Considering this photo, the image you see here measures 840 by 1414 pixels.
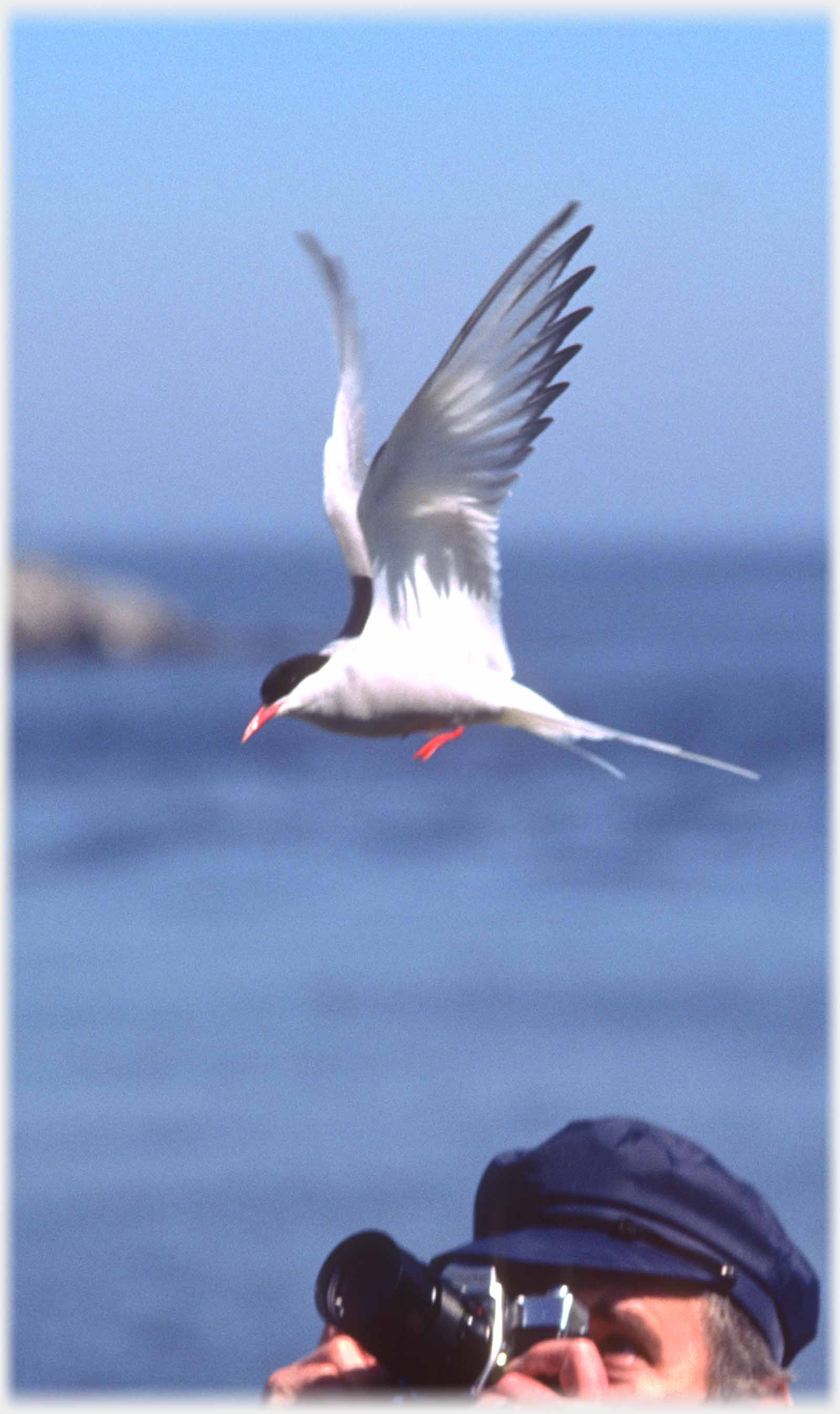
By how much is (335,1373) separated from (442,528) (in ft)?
2.35

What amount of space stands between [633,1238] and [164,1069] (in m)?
15.4

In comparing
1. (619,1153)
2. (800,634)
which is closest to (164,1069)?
(619,1153)

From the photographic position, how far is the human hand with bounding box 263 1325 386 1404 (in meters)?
1.72

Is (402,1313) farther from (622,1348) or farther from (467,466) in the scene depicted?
(467,466)

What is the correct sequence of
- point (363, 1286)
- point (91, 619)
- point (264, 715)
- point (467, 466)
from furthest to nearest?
point (91, 619) → point (363, 1286) → point (467, 466) → point (264, 715)

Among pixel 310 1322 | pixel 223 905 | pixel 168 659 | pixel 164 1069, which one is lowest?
pixel 310 1322

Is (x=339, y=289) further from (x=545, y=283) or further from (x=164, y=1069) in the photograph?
(x=164, y=1069)

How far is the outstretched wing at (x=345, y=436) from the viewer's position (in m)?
1.53

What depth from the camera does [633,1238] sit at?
5.72 feet

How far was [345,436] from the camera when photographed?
1.64 meters

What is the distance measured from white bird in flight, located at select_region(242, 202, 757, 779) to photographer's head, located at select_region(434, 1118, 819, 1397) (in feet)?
1.31

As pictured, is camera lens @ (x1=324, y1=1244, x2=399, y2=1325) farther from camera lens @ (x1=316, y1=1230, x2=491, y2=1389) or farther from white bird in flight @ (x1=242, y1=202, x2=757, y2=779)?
white bird in flight @ (x1=242, y1=202, x2=757, y2=779)

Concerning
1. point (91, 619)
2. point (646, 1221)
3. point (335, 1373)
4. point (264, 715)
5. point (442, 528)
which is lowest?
point (335, 1373)

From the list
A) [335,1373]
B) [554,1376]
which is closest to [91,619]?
[335,1373]
